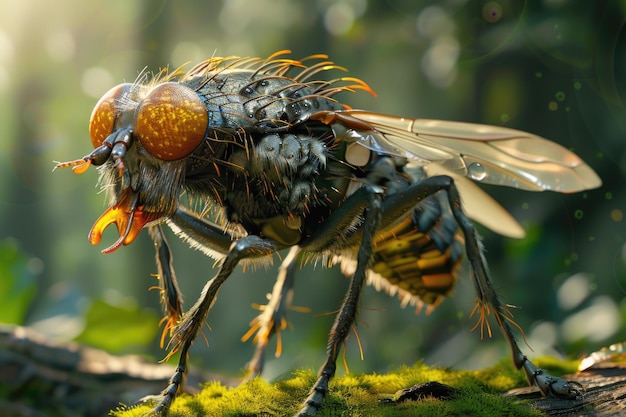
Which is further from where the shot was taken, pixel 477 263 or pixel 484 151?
pixel 484 151

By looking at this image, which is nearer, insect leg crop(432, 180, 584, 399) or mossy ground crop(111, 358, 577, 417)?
mossy ground crop(111, 358, 577, 417)

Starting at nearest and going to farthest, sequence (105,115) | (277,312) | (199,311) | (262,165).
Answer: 1. (199,311)
2. (105,115)
3. (262,165)
4. (277,312)

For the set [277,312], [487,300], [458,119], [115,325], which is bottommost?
[115,325]

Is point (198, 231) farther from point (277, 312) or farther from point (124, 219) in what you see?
point (277, 312)

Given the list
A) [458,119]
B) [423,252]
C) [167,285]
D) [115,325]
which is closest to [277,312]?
[167,285]

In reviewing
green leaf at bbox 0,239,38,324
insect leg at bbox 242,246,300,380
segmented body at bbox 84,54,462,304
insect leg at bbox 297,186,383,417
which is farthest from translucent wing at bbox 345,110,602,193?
green leaf at bbox 0,239,38,324

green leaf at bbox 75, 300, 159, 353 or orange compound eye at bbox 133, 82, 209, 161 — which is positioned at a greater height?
orange compound eye at bbox 133, 82, 209, 161

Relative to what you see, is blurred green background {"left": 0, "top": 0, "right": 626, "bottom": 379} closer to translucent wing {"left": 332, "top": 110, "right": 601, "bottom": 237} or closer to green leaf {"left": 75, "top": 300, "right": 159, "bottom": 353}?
green leaf {"left": 75, "top": 300, "right": 159, "bottom": 353}
